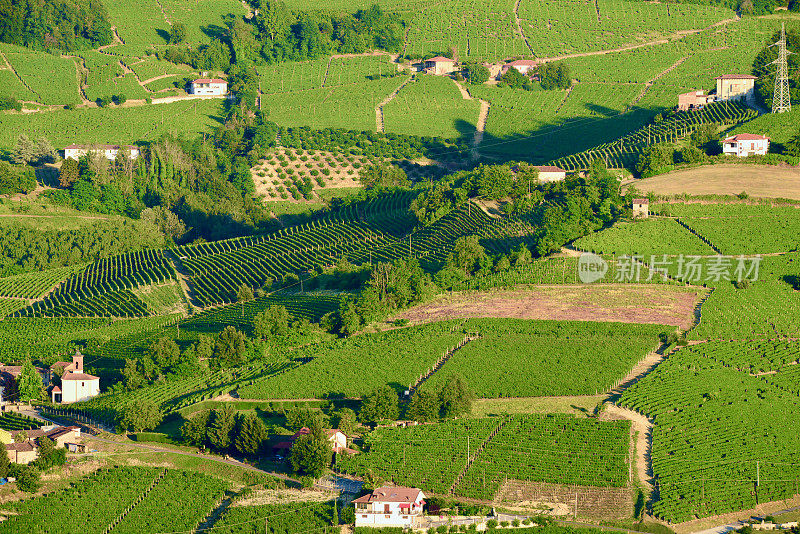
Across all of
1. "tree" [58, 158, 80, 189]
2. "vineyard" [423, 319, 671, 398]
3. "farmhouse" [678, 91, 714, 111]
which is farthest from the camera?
"tree" [58, 158, 80, 189]

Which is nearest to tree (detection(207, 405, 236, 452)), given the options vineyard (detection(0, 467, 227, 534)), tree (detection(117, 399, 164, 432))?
vineyard (detection(0, 467, 227, 534))

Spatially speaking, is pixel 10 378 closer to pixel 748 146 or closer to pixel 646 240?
pixel 646 240

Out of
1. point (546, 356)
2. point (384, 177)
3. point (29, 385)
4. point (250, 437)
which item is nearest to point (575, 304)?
point (546, 356)

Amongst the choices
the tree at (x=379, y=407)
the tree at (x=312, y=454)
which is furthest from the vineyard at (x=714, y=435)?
the tree at (x=312, y=454)

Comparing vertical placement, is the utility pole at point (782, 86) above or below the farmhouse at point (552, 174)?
above

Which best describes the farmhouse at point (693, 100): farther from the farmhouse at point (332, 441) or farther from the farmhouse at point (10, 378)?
the farmhouse at point (10, 378)

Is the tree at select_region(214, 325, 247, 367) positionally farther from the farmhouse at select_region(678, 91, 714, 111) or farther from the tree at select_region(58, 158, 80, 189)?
the farmhouse at select_region(678, 91, 714, 111)
